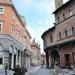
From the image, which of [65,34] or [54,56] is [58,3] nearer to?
[54,56]

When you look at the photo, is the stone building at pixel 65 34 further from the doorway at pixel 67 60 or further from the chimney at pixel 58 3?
the chimney at pixel 58 3

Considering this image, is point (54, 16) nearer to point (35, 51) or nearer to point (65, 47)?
point (65, 47)

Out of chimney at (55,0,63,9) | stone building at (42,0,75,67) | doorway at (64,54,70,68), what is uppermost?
chimney at (55,0,63,9)

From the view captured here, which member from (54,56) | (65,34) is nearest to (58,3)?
(54,56)

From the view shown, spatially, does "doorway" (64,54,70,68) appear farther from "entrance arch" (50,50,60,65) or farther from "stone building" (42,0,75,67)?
"entrance arch" (50,50,60,65)

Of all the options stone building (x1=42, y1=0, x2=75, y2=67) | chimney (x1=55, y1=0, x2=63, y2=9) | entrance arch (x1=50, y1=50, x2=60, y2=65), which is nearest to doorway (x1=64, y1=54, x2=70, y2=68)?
stone building (x1=42, y1=0, x2=75, y2=67)

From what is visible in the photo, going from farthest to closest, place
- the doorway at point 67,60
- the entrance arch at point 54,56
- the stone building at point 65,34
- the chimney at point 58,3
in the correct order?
1. the chimney at point 58,3
2. the entrance arch at point 54,56
3. the doorway at point 67,60
4. the stone building at point 65,34

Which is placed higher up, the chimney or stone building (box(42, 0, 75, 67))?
the chimney

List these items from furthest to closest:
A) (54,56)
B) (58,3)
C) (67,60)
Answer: (58,3) < (54,56) < (67,60)

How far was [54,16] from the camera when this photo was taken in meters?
41.6

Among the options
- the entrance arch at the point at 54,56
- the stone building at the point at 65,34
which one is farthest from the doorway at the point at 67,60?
the entrance arch at the point at 54,56

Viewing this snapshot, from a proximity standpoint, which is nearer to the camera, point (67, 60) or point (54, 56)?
point (67, 60)

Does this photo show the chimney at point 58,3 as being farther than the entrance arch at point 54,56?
Yes

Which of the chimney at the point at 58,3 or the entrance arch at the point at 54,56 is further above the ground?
the chimney at the point at 58,3
